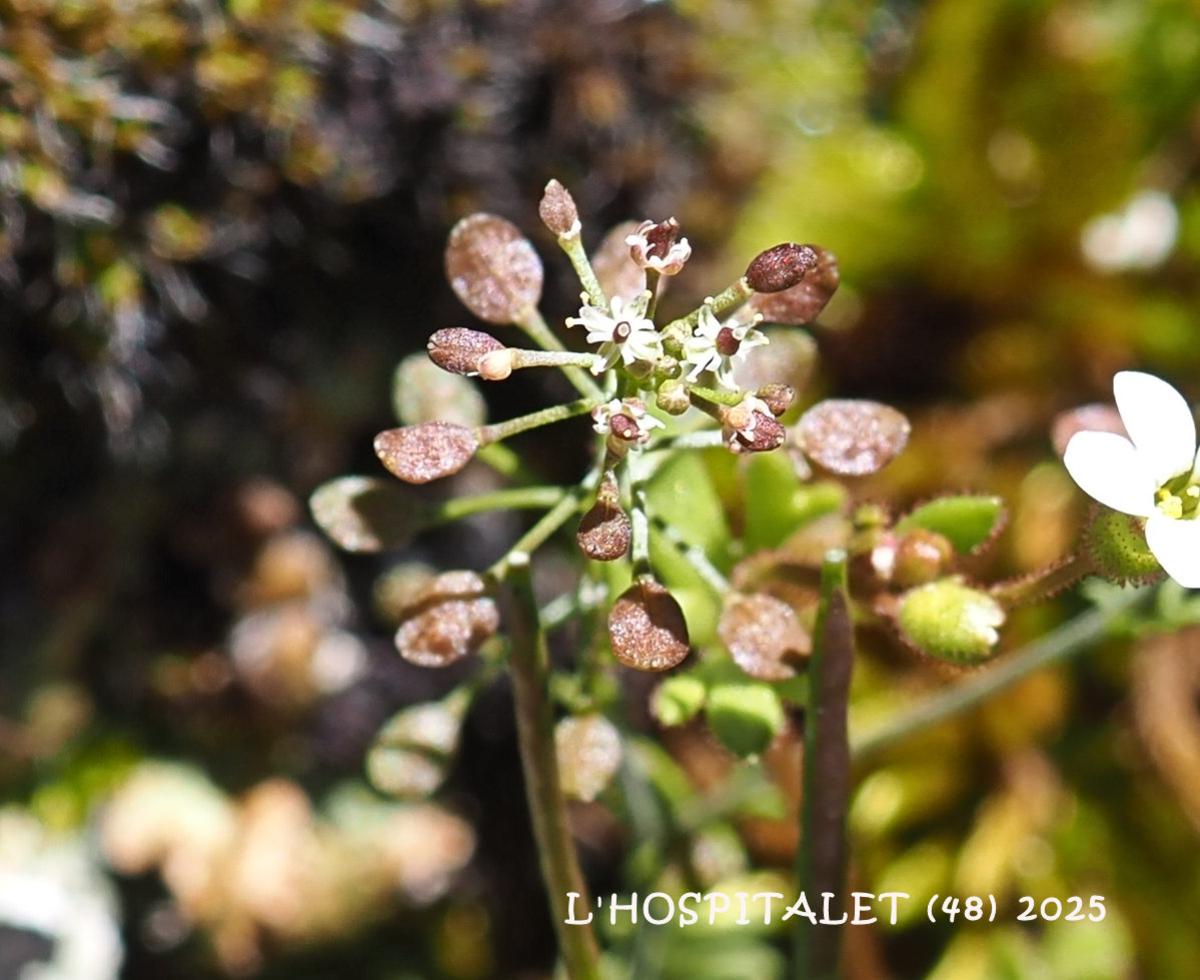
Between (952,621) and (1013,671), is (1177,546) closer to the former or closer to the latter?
(952,621)

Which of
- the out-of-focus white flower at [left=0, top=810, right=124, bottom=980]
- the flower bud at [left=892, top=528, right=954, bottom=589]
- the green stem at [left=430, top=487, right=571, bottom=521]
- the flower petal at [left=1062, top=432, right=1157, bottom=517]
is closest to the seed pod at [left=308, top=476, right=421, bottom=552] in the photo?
the green stem at [left=430, top=487, right=571, bottom=521]

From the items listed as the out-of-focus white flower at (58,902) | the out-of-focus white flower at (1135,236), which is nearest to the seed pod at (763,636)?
the out-of-focus white flower at (58,902)

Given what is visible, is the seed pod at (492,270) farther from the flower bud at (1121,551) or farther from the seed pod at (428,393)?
the flower bud at (1121,551)

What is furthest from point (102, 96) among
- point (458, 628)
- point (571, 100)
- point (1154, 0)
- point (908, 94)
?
point (1154, 0)

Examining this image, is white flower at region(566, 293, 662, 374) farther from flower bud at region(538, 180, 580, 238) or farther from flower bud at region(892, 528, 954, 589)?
flower bud at region(892, 528, 954, 589)

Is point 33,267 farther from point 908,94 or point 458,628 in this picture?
point 908,94

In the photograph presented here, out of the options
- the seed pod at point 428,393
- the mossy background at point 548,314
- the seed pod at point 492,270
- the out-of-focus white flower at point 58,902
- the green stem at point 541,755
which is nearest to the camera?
the green stem at point 541,755

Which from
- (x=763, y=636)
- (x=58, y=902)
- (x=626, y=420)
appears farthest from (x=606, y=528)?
(x=58, y=902)
